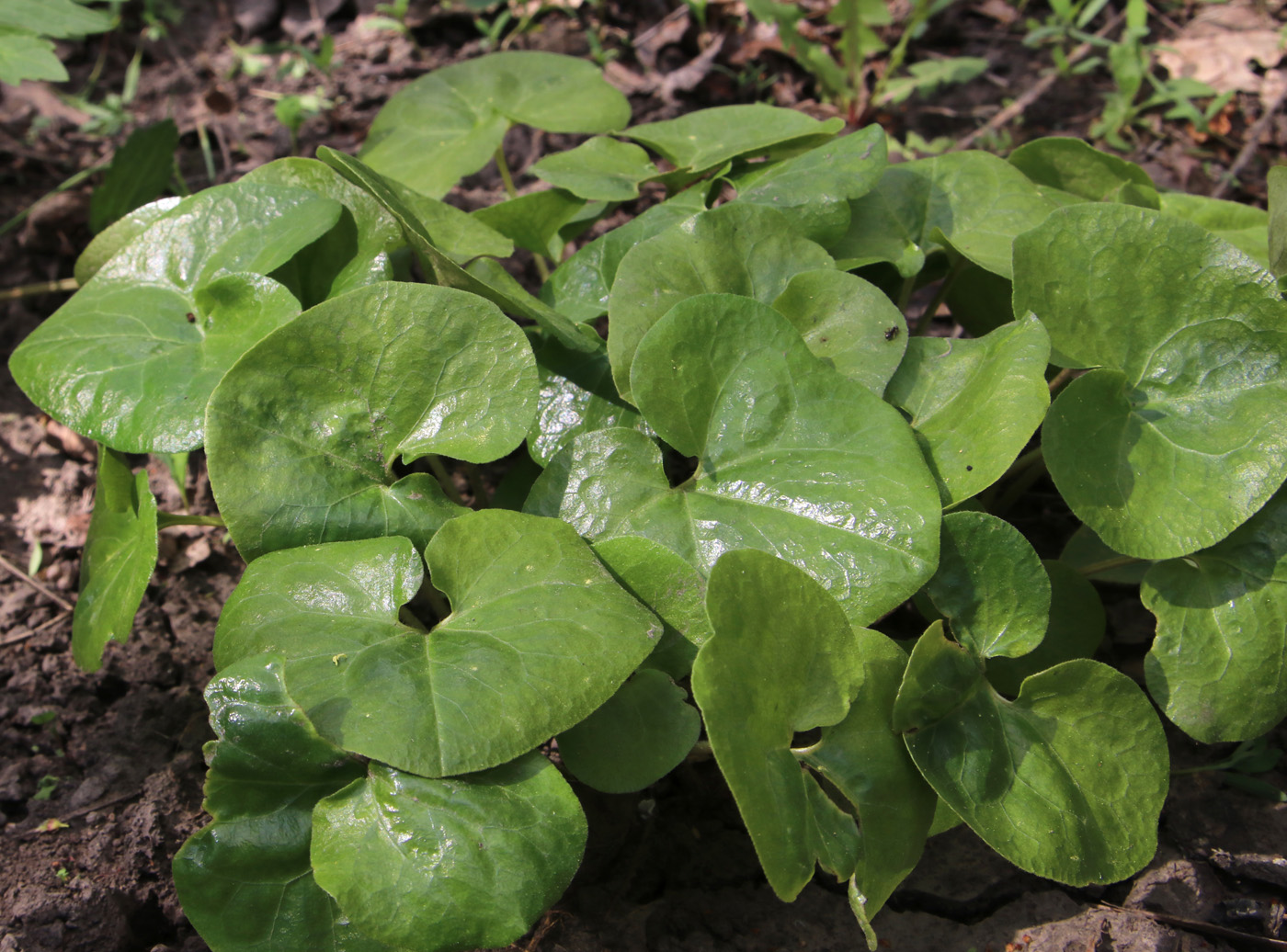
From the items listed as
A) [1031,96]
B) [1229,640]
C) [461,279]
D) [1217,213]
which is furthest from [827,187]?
[1031,96]

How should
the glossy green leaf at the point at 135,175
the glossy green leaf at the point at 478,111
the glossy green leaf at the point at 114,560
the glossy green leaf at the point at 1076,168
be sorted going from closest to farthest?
the glossy green leaf at the point at 114,560
the glossy green leaf at the point at 1076,168
the glossy green leaf at the point at 478,111
the glossy green leaf at the point at 135,175

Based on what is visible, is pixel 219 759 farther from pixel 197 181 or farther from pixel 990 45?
pixel 990 45

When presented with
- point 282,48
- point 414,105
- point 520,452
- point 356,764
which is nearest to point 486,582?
point 356,764

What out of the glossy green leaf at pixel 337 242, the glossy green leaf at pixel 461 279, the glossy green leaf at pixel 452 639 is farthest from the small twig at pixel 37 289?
the glossy green leaf at pixel 452 639

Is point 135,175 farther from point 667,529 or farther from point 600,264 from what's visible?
point 667,529

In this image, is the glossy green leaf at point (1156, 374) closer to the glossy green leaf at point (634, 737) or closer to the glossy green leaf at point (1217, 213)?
the glossy green leaf at point (1217, 213)

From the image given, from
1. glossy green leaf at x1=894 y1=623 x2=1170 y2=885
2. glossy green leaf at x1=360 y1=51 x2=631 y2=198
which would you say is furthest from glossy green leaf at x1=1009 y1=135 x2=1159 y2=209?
glossy green leaf at x1=894 y1=623 x2=1170 y2=885

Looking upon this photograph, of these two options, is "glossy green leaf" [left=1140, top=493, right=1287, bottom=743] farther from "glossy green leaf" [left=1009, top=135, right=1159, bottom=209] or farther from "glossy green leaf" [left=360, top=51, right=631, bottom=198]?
"glossy green leaf" [left=360, top=51, right=631, bottom=198]
